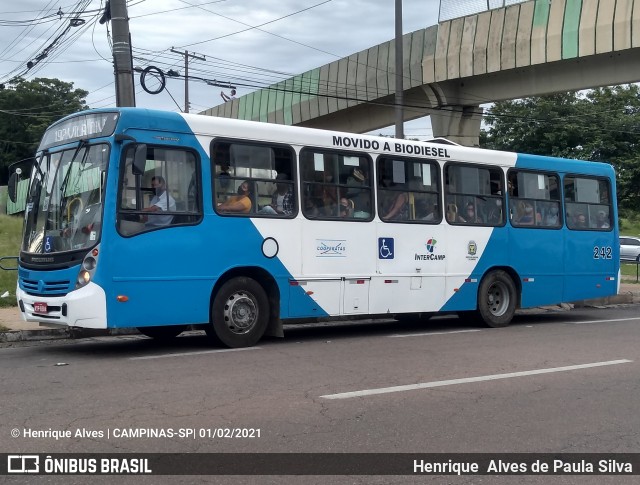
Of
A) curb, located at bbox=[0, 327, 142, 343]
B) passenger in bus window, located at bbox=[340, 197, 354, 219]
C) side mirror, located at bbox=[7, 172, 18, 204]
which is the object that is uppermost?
side mirror, located at bbox=[7, 172, 18, 204]

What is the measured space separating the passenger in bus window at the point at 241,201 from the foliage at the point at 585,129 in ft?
82.3

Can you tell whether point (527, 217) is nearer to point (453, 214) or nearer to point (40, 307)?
point (453, 214)

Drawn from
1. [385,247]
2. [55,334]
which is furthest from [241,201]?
[55,334]

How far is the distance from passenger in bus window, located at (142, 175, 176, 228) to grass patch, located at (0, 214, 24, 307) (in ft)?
21.7

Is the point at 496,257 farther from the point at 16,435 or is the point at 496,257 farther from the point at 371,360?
the point at 16,435

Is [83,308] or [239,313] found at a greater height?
[83,308]

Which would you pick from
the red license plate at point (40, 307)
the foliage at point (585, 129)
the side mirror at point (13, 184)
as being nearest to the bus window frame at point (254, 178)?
the red license plate at point (40, 307)

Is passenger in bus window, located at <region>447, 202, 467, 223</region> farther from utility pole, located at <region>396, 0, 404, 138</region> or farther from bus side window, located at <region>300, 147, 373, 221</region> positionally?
utility pole, located at <region>396, 0, 404, 138</region>

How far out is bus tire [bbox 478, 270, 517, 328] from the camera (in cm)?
1334

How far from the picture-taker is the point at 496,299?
13.7 m

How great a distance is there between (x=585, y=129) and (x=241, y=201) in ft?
92.6

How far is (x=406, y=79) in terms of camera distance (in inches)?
1065

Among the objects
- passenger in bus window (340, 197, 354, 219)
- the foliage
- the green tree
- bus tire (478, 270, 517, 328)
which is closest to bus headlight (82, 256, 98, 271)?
passenger in bus window (340, 197, 354, 219)

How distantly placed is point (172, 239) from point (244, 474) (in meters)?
5.20
